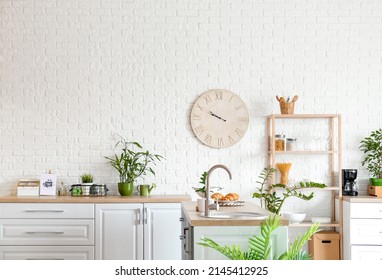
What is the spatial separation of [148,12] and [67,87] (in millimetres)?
1237

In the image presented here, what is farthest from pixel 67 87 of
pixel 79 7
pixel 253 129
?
pixel 253 129

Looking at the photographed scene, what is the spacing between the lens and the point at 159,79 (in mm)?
6691

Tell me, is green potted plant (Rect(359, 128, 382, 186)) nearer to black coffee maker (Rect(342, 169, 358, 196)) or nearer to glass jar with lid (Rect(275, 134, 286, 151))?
black coffee maker (Rect(342, 169, 358, 196))

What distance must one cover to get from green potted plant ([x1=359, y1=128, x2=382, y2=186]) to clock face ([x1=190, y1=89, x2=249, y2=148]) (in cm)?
135

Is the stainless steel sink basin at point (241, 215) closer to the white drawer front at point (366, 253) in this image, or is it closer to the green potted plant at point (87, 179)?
the white drawer front at point (366, 253)

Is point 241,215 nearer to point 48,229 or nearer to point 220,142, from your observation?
point 220,142

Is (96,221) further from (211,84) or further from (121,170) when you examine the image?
(211,84)

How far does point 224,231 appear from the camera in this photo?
389cm

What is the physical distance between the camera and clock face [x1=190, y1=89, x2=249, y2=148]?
6.67m

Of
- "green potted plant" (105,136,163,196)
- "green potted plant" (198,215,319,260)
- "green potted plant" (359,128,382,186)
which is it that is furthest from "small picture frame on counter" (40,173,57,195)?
"green potted plant" (359,128,382,186)

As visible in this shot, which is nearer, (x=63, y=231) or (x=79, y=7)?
(x=63, y=231)

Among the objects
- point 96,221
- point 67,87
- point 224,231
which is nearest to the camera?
point 224,231

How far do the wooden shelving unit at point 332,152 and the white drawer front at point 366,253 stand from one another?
307 millimetres

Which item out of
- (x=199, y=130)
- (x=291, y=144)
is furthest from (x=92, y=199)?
(x=291, y=144)
